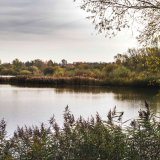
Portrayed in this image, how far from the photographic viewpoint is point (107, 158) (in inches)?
96.5

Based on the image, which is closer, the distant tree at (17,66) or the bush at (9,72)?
the bush at (9,72)

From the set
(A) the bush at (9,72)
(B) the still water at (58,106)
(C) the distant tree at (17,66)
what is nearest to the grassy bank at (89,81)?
(B) the still water at (58,106)

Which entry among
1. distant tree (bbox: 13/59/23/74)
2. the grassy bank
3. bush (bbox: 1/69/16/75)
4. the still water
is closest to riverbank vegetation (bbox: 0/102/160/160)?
the still water

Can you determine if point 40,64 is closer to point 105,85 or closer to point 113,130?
point 105,85

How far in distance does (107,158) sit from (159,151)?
706 mm

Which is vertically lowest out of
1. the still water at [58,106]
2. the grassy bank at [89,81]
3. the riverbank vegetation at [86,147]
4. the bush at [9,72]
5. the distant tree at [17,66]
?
the still water at [58,106]

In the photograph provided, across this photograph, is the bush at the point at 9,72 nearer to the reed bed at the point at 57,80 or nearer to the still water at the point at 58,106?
the reed bed at the point at 57,80

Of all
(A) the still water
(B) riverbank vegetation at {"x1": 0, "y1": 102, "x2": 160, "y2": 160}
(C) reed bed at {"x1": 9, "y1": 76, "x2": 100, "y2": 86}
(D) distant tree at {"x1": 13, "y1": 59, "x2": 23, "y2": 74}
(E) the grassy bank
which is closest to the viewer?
(B) riverbank vegetation at {"x1": 0, "y1": 102, "x2": 160, "y2": 160}

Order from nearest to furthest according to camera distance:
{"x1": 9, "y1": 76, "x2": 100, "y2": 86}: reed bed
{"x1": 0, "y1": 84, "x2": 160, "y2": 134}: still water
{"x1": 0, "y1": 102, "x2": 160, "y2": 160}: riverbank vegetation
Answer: {"x1": 0, "y1": 102, "x2": 160, "y2": 160}: riverbank vegetation, {"x1": 0, "y1": 84, "x2": 160, "y2": 134}: still water, {"x1": 9, "y1": 76, "x2": 100, "y2": 86}: reed bed

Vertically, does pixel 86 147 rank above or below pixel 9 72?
below

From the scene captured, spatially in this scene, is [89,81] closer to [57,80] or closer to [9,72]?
[57,80]

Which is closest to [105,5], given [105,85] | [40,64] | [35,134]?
[35,134]

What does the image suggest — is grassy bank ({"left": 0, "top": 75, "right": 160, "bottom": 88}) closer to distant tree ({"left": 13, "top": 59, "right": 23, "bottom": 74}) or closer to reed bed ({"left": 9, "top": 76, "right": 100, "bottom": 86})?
reed bed ({"left": 9, "top": 76, "right": 100, "bottom": 86})

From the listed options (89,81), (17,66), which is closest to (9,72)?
(17,66)
